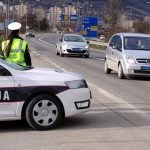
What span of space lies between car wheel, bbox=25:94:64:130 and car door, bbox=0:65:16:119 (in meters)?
0.26

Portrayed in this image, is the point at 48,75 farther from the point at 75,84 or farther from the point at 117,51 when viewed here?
the point at 117,51

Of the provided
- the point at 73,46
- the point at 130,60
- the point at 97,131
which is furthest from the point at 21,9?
the point at 97,131

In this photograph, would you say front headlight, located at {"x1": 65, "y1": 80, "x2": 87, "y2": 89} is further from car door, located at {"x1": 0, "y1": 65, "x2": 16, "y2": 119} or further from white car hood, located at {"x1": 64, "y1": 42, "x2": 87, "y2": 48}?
white car hood, located at {"x1": 64, "y1": 42, "x2": 87, "y2": 48}

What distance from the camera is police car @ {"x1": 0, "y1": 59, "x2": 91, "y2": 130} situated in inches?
316

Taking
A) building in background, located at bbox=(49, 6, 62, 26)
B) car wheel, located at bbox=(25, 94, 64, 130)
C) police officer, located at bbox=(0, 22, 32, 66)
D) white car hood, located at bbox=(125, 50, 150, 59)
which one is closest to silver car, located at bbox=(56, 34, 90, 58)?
white car hood, located at bbox=(125, 50, 150, 59)

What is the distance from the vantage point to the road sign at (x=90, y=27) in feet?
221

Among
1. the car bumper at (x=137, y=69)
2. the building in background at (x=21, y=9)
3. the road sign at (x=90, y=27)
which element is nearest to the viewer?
the car bumper at (x=137, y=69)

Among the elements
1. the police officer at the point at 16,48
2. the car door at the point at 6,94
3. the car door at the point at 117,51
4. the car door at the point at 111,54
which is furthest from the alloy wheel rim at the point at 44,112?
the car door at the point at 111,54

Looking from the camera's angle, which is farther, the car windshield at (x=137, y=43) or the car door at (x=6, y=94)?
the car windshield at (x=137, y=43)

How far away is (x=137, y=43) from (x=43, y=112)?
10373 mm

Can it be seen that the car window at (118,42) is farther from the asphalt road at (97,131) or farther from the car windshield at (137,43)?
the asphalt road at (97,131)

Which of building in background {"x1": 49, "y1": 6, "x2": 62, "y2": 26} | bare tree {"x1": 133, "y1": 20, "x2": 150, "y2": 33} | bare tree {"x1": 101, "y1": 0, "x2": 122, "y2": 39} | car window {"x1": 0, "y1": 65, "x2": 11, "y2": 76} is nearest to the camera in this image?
car window {"x1": 0, "y1": 65, "x2": 11, "y2": 76}

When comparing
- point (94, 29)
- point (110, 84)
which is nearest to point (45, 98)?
point (110, 84)

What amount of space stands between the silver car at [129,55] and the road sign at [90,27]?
47902 millimetres
